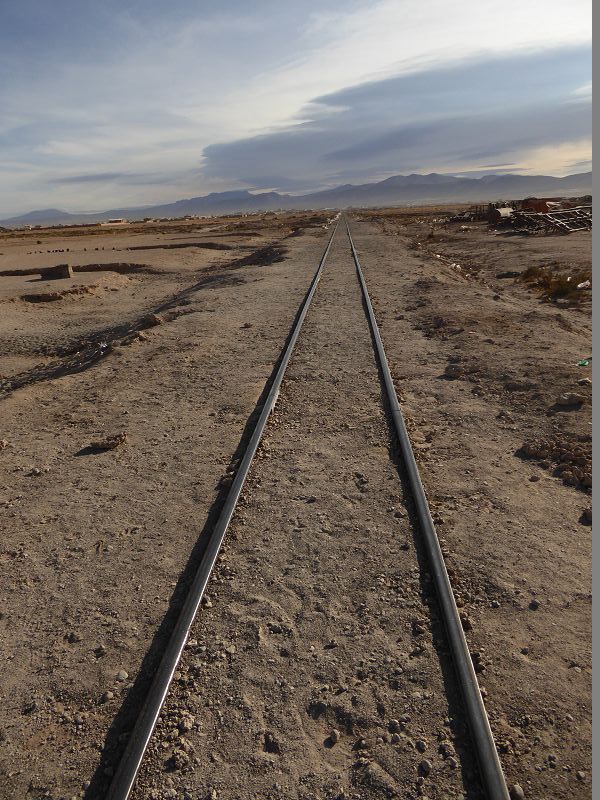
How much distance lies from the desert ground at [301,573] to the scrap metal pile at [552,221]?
963 inches

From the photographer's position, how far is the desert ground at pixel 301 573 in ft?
8.81

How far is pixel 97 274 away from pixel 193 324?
1378 cm

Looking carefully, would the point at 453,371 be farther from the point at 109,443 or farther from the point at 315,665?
the point at 315,665

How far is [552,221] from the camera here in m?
31.6

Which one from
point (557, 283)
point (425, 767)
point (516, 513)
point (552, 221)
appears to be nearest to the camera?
point (425, 767)

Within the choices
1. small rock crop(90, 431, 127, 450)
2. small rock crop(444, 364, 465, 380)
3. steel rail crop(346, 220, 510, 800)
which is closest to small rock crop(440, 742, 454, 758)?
steel rail crop(346, 220, 510, 800)

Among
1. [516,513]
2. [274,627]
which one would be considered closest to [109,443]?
[274,627]

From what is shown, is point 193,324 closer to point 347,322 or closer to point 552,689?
point 347,322

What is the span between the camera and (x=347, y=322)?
446 inches

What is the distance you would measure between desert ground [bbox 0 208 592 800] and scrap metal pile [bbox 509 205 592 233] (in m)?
24.5

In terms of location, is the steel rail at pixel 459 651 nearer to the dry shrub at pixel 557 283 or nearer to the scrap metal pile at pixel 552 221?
the dry shrub at pixel 557 283

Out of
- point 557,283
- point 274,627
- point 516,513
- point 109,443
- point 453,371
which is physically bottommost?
point 274,627

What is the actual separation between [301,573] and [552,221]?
32601 millimetres

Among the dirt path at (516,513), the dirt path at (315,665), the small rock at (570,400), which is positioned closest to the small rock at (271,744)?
the dirt path at (315,665)
